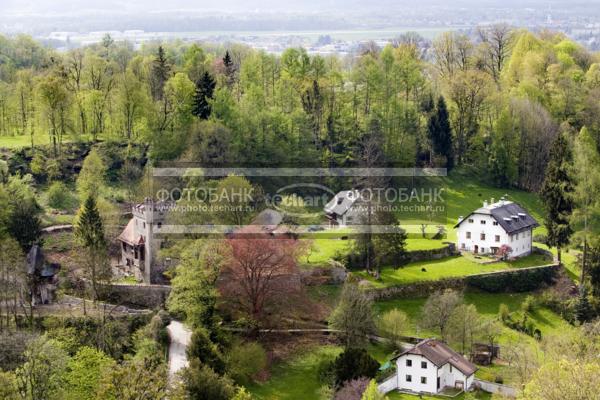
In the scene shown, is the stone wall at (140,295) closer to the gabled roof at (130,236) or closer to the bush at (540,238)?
the gabled roof at (130,236)

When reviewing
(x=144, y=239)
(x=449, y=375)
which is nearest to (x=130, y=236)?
(x=144, y=239)

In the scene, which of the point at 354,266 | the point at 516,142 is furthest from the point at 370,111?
the point at 354,266

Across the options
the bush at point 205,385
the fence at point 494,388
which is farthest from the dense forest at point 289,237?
the fence at point 494,388

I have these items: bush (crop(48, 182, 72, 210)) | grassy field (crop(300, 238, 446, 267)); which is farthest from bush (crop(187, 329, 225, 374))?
bush (crop(48, 182, 72, 210))

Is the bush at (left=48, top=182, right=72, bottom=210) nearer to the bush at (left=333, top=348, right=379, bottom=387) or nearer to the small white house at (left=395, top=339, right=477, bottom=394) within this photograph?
the bush at (left=333, top=348, right=379, bottom=387)

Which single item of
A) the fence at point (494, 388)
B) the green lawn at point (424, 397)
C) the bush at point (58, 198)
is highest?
the bush at point (58, 198)

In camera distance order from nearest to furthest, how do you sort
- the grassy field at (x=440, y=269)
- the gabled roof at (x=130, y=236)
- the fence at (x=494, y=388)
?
1. the fence at (x=494, y=388)
2. the gabled roof at (x=130, y=236)
3. the grassy field at (x=440, y=269)
